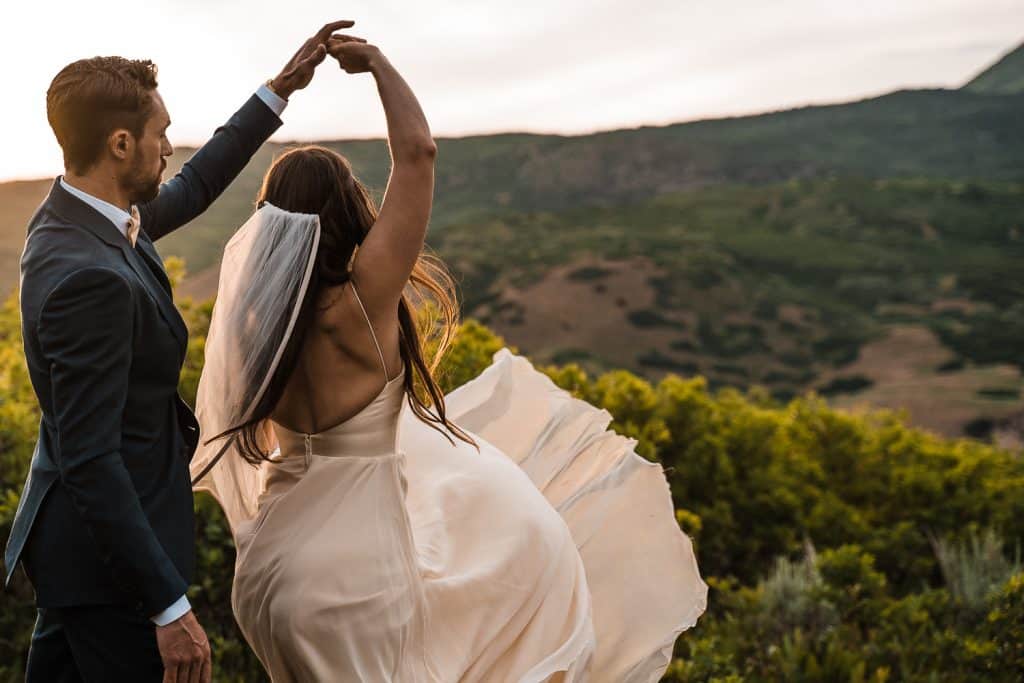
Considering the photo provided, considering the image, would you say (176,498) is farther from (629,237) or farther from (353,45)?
(629,237)

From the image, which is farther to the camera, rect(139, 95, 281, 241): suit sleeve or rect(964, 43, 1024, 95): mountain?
rect(964, 43, 1024, 95): mountain

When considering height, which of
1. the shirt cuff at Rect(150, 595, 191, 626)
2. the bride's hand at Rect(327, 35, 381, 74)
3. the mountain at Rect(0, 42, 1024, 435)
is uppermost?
the bride's hand at Rect(327, 35, 381, 74)

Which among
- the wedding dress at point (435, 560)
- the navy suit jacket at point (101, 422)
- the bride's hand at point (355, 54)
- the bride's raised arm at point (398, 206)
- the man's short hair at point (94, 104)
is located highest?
the bride's hand at point (355, 54)

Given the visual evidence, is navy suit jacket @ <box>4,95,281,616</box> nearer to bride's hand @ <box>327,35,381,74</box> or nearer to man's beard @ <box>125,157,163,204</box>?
man's beard @ <box>125,157,163,204</box>

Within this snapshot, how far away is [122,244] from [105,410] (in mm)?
428

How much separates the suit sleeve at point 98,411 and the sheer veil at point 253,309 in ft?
1.68

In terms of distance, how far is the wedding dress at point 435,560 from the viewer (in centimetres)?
282

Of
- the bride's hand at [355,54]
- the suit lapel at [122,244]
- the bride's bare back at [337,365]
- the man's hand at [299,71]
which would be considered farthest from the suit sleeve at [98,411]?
the man's hand at [299,71]

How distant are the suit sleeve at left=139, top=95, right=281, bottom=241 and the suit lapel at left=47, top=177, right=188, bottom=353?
2.69 feet

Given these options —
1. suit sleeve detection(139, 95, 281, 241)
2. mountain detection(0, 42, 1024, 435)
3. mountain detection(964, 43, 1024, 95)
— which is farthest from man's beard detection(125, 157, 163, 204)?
mountain detection(964, 43, 1024, 95)

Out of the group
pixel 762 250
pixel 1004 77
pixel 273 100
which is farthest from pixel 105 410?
pixel 1004 77

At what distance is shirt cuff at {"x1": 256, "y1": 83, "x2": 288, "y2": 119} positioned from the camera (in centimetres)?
347

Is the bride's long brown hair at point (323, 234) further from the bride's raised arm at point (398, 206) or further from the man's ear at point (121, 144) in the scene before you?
the man's ear at point (121, 144)

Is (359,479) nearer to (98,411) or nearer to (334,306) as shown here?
(334,306)
